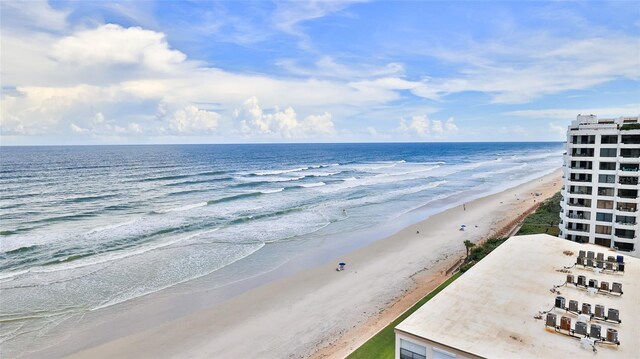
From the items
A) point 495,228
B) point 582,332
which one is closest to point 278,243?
point 495,228

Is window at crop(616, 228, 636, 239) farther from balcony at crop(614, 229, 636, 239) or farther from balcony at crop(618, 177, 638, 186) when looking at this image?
balcony at crop(618, 177, 638, 186)

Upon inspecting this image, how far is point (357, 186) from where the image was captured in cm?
9000

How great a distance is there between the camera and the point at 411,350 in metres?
16.4

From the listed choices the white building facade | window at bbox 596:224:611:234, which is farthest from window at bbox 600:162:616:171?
window at bbox 596:224:611:234

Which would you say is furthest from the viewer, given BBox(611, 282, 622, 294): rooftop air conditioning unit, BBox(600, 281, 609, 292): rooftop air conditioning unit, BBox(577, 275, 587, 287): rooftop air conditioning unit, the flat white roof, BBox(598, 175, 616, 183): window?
BBox(598, 175, 616, 183): window

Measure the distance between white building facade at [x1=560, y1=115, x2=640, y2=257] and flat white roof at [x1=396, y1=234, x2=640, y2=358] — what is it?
11.7 m

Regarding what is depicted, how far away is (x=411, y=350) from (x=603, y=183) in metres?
28.5

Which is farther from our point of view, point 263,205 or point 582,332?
point 263,205

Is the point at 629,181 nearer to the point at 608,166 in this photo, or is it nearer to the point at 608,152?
the point at 608,166

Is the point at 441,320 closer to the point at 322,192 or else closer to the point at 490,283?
the point at 490,283

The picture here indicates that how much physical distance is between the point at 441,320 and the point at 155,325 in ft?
67.2

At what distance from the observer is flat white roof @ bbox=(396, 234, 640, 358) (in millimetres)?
15283

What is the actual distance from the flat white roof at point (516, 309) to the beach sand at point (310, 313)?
304 inches

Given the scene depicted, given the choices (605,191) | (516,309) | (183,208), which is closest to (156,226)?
(183,208)
